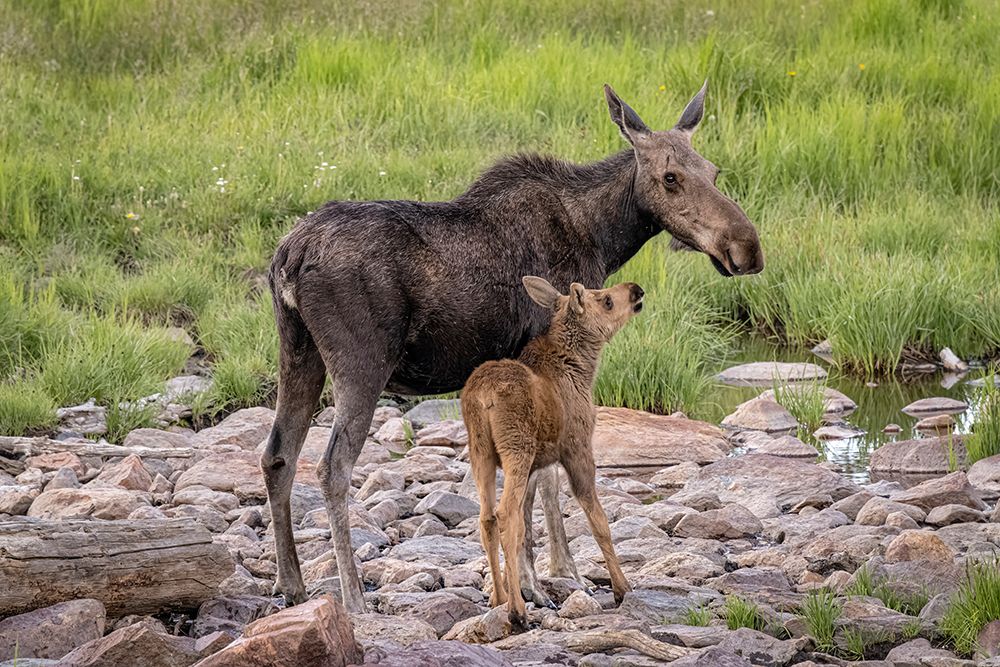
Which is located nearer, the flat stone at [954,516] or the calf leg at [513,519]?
the calf leg at [513,519]

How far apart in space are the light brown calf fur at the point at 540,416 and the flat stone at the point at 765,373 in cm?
454

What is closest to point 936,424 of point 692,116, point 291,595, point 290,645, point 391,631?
point 692,116

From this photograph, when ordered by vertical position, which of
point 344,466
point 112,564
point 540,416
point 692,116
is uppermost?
point 692,116

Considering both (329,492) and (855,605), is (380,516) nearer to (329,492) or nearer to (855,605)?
(329,492)

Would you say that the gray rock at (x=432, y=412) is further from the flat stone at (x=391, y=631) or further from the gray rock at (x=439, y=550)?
the flat stone at (x=391, y=631)

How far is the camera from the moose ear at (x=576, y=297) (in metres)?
6.50

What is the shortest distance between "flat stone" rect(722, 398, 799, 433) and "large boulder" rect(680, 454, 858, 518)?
4.15ft

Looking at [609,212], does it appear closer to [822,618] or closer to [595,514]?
[595,514]

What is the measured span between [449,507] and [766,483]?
1.78 metres

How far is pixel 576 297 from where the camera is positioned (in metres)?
6.52

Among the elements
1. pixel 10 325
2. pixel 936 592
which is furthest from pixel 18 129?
pixel 936 592

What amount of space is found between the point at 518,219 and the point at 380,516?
5.76 feet

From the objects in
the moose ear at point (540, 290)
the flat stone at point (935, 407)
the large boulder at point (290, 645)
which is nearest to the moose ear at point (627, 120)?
the moose ear at point (540, 290)

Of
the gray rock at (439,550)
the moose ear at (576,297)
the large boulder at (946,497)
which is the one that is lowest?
the large boulder at (946,497)
